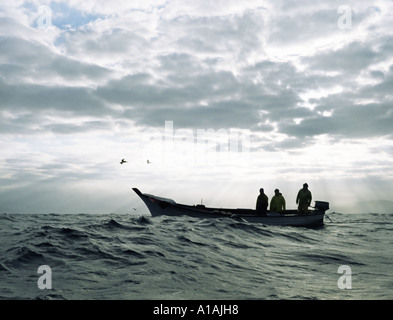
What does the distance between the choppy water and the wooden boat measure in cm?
767

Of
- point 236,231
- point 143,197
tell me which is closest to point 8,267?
point 236,231

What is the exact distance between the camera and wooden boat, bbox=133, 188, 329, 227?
2611 centimetres

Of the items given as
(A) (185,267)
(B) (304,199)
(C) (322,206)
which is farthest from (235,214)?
(A) (185,267)

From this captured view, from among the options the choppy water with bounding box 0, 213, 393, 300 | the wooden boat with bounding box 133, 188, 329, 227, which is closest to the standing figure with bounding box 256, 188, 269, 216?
the wooden boat with bounding box 133, 188, 329, 227

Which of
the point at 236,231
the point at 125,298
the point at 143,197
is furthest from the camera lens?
the point at 143,197

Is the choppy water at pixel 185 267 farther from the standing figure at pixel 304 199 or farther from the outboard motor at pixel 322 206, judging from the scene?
the outboard motor at pixel 322 206

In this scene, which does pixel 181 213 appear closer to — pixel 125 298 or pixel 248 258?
pixel 248 258

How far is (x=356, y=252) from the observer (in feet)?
53.3

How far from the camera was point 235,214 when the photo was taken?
27109 mm

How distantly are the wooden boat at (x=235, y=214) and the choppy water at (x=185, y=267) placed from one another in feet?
25.2

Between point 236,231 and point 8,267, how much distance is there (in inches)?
502

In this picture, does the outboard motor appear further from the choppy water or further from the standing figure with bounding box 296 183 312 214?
the choppy water

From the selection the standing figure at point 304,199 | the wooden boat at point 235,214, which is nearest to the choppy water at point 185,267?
the wooden boat at point 235,214
